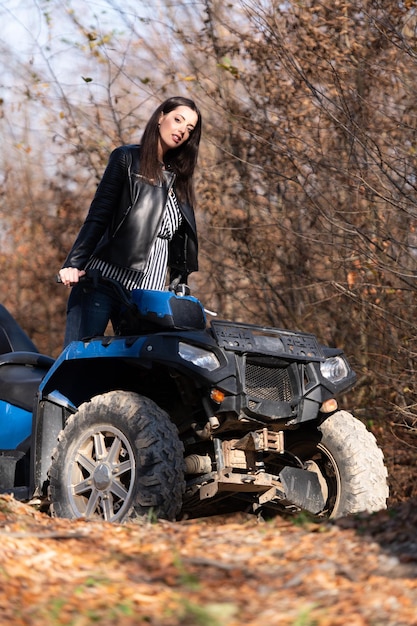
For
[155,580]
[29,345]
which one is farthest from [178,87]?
[155,580]

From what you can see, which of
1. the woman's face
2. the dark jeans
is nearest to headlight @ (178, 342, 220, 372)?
the dark jeans

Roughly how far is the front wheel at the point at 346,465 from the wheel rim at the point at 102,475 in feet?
3.56

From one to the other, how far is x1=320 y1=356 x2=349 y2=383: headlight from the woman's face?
158 cm

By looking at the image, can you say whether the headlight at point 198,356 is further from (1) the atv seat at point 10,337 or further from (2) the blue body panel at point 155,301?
(1) the atv seat at point 10,337

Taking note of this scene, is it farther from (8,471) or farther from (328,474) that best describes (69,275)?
(328,474)

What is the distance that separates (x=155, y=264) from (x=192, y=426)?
1.07m

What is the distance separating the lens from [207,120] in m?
11.4

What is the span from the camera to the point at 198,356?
18.5 feet

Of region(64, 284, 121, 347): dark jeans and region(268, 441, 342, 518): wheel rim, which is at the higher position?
region(64, 284, 121, 347): dark jeans

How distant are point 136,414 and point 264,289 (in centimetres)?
502

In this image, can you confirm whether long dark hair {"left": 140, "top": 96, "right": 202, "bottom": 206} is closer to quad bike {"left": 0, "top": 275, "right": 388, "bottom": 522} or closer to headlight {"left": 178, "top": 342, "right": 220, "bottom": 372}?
quad bike {"left": 0, "top": 275, "right": 388, "bottom": 522}

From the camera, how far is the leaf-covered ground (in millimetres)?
3627

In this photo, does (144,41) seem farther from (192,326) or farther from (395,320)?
(192,326)

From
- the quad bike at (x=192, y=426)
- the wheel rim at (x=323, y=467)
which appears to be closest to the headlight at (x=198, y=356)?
the quad bike at (x=192, y=426)
